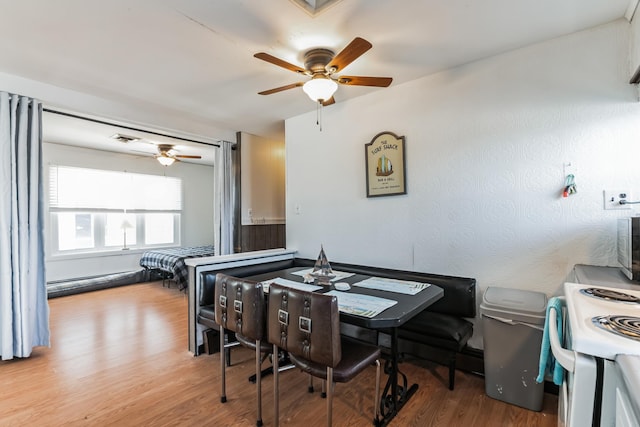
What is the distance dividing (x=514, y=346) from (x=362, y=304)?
1.11 m

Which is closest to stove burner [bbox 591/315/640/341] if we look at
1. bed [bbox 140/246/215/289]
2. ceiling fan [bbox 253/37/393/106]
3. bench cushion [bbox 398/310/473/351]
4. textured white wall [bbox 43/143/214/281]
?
bench cushion [bbox 398/310/473/351]

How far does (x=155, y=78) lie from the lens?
Answer: 8.68 ft

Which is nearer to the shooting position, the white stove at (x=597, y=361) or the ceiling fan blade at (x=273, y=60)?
the white stove at (x=597, y=361)

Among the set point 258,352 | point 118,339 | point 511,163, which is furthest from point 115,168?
point 511,163

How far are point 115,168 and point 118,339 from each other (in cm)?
373

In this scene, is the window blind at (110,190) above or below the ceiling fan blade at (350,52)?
below

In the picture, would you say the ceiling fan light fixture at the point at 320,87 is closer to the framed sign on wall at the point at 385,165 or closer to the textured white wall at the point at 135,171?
the framed sign on wall at the point at 385,165

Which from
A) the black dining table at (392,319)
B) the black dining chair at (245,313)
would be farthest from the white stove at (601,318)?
the black dining chair at (245,313)

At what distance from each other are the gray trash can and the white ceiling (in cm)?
184

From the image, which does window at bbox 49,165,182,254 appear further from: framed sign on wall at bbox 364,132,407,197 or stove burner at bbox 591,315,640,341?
stove burner at bbox 591,315,640,341

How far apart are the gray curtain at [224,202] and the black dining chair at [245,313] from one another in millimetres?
2194

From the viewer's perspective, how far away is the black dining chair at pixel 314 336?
149cm

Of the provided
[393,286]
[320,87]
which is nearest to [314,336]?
[393,286]

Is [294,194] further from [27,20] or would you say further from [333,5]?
[27,20]
